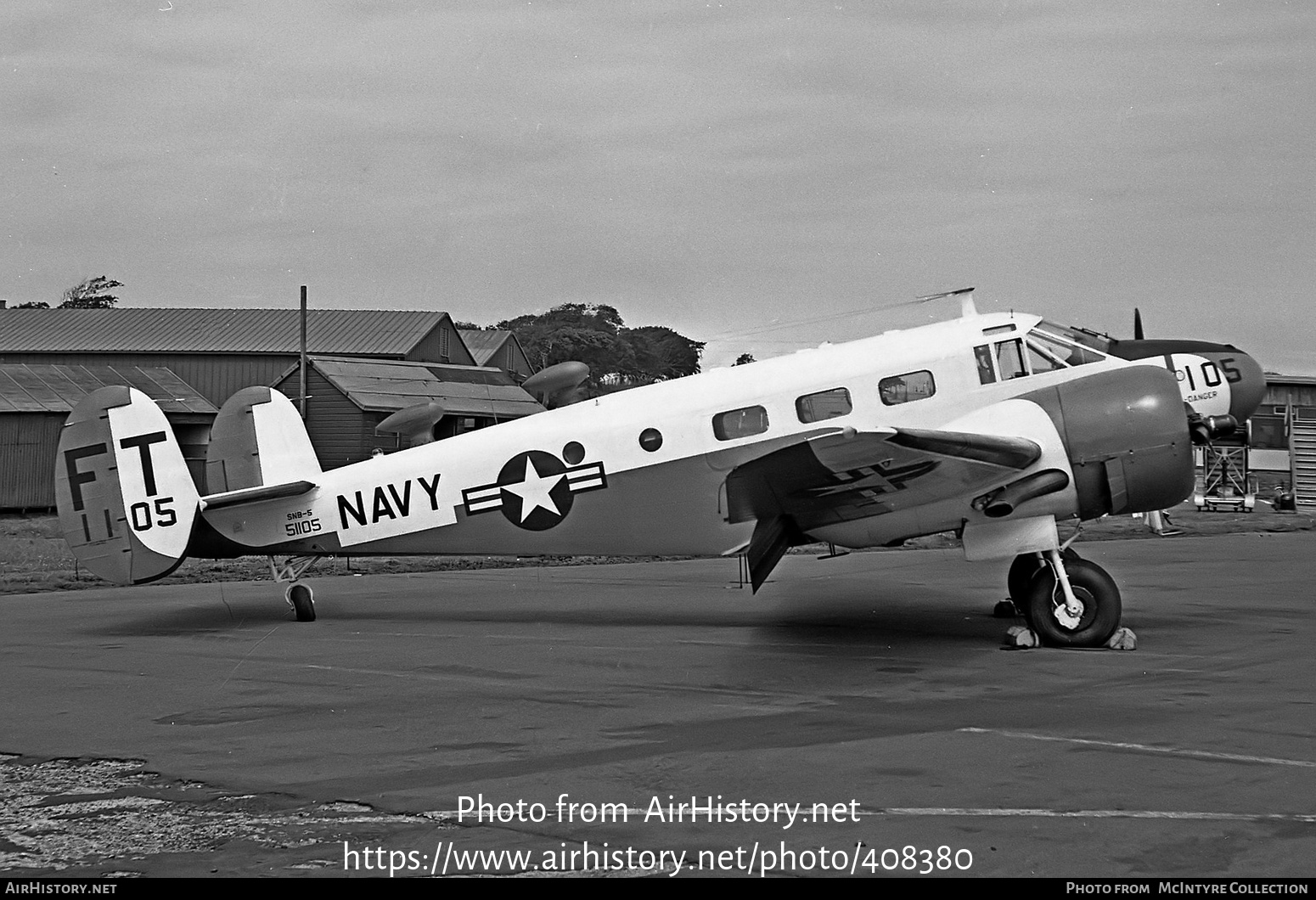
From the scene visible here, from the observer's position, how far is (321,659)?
11680 millimetres

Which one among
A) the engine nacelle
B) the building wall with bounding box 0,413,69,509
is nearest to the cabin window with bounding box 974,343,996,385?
the engine nacelle

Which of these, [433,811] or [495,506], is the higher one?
[495,506]

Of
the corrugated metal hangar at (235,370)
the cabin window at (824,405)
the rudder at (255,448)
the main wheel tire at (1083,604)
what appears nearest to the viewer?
the main wheel tire at (1083,604)

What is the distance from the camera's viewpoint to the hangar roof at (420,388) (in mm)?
52438

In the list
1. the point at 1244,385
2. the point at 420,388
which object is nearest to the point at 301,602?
the point at 1244,385

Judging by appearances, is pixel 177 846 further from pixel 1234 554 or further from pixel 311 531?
pixel 1234 554

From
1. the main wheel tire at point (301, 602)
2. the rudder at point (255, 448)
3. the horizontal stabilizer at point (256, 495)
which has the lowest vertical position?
the main wheel tire at point (301, 602)

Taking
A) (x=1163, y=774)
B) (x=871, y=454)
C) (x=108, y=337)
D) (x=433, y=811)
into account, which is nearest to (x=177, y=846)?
(x=433, y=811)

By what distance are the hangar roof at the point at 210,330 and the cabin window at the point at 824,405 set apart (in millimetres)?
54496

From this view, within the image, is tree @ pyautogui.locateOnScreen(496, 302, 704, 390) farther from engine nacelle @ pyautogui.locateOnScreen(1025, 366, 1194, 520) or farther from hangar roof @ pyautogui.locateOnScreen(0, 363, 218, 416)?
engine nacelle @ pyautogui.locateOnScreen(1025, 366, 1194, 520)

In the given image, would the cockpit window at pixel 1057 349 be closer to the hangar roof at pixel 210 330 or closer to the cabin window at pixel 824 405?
the cabin window at pixel 824 405

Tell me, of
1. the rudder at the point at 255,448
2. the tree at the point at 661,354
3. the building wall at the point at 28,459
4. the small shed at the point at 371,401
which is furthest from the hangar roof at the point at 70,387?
the rudder at the point at 255,448

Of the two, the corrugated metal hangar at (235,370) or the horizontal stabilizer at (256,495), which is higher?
the corrugated metal hangar at (235,370)

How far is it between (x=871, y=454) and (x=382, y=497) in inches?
248
